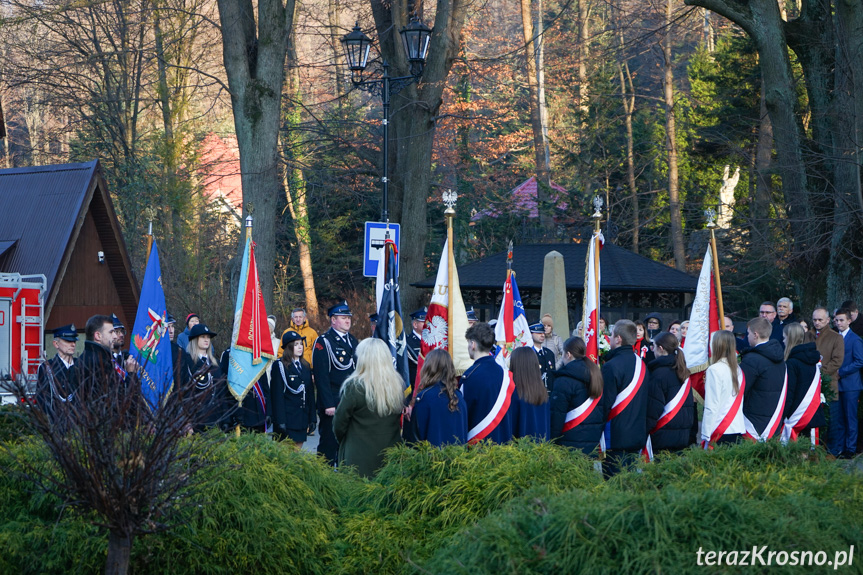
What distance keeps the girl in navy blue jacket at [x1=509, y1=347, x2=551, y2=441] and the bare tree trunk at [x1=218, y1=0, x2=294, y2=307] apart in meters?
7.54

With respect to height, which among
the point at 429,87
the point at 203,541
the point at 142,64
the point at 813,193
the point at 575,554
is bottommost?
the point at 203,541

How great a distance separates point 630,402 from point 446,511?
3.10 m

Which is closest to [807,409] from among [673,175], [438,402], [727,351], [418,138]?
[727,351]

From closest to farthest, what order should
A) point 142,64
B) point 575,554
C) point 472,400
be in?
point 575,554 → point 472,400 → point 142,64

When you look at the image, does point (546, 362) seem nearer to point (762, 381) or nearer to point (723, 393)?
point (762, 381)

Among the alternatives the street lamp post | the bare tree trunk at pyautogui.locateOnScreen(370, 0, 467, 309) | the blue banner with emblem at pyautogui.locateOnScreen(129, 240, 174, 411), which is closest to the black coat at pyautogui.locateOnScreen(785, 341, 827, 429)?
the street lamp post

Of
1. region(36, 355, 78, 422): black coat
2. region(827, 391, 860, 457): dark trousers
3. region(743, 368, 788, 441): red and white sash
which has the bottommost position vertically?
region(827, 391, 860, 457): dark trousers

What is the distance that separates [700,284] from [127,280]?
38.3 ft

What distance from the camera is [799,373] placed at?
30.9ft

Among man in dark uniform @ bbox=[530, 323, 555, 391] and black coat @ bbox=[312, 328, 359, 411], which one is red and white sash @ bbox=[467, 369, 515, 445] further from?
man in dark uniform @ bbox=[530, 323, 555, 391]

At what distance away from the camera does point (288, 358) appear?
10.3m

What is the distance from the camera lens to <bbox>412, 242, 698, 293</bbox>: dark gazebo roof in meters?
17.2

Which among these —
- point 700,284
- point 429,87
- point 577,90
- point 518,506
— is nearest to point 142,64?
point 429,87

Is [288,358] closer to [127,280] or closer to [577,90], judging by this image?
[127,280]
